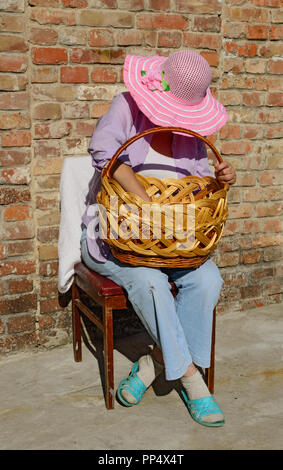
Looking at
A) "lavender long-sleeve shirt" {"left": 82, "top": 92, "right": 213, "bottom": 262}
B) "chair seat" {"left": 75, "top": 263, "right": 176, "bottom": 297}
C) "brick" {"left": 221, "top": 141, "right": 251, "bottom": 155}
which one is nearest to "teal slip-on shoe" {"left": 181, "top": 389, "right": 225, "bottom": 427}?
"chair seat" {"left": 75, "top": 263, "right": 176, "bottom": 297}

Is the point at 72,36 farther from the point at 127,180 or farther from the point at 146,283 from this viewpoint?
the point at 146,283

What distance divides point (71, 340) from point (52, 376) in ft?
1.20

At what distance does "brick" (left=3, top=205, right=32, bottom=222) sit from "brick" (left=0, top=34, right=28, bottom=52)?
2.46ft

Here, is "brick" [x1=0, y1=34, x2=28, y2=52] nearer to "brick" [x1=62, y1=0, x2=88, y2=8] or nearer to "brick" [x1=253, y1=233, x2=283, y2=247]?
"brick" [x1=62, y1=0, x2=88, y2=8]

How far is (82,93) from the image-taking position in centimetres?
278

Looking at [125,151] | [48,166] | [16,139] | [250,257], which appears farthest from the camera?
[250,257]

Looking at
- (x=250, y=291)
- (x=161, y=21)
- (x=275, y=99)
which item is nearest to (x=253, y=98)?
(x=275, y=99)

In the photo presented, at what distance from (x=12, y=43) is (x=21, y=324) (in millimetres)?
1396

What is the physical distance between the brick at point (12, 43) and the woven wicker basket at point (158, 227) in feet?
2.80

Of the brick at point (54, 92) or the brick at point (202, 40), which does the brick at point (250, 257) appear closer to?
the brick at point (202, 40)

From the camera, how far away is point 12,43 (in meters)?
2.57
